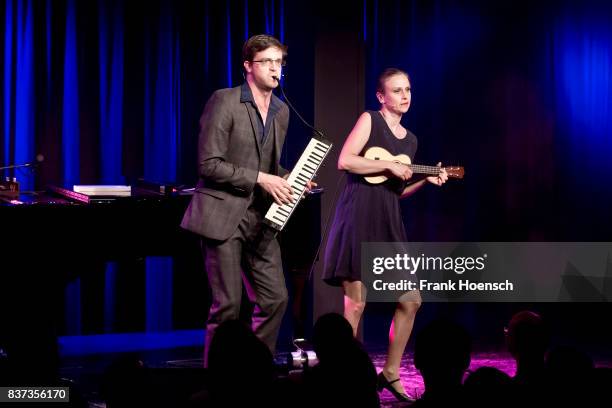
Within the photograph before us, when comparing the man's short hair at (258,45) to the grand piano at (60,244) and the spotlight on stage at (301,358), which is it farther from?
the spotlight on stage at (301,358)

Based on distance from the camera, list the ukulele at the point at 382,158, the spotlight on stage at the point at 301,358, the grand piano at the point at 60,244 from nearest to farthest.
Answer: the grand piano at the point at 60,244 → the ukulele at the point at 382,158 → the spotlight on stage at the point at 301,358

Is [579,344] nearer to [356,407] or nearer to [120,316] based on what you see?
[120,316]

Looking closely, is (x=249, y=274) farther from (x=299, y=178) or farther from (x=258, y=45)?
(x=258, y=45)

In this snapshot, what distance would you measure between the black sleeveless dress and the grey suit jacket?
2.64ft

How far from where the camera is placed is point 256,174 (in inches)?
181

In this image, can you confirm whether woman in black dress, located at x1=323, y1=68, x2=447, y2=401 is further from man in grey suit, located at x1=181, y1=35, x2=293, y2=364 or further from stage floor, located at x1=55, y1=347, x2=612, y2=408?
man in grey suit, located at x1=181, y1=35, x2=293, y2=364

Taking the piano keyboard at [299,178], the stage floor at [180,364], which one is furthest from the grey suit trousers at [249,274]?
the stage floor at [180,364]

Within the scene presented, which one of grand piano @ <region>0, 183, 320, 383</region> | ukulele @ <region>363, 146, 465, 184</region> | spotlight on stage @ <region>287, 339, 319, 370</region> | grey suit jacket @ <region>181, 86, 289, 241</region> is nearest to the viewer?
grey suit jacket @ <region>181, 86, 289, 241</region>

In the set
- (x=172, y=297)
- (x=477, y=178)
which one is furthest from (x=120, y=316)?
(x=477, y=178)

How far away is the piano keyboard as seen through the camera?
4.65 metres

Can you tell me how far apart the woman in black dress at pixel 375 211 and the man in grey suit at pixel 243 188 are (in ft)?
1.85

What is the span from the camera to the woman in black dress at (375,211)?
523 cm

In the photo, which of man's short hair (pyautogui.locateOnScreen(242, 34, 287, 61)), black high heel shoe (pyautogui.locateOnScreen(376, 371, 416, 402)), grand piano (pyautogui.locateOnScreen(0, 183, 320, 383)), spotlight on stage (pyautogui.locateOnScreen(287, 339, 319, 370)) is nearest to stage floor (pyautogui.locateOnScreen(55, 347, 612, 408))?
black high heel shoe (pyautogui.locateOnScreen(376, 371, 416, 402))

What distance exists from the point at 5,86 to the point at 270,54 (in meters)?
2.74
